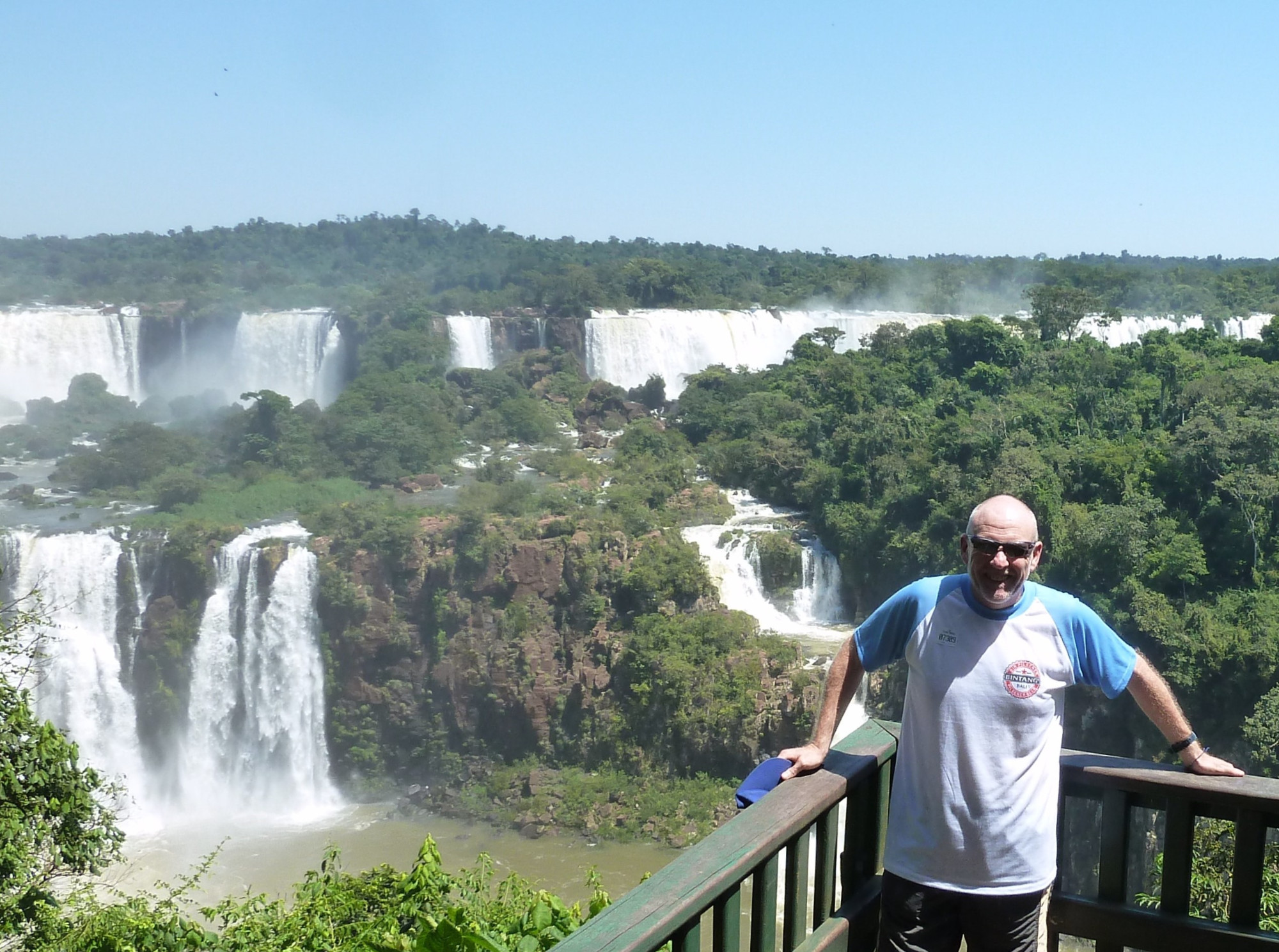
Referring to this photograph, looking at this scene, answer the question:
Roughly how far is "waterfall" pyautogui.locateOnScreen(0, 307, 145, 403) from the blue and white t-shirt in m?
38.3

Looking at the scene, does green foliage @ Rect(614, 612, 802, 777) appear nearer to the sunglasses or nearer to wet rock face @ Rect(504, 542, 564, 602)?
wet rock face @ Rect(504, 542, 564, 602)

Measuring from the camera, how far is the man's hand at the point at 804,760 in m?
2.38

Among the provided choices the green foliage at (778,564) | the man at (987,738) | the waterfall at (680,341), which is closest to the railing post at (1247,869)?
the man at (987,738)

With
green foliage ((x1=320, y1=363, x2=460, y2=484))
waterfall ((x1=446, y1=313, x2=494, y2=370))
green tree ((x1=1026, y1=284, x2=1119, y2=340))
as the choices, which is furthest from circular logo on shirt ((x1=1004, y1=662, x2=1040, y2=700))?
waterfall ((x1=446, y1=313, x2=494, y2=370))

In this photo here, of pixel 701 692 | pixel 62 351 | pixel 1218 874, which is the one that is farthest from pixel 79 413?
pixel 1218 874

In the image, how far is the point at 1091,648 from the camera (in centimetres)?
257

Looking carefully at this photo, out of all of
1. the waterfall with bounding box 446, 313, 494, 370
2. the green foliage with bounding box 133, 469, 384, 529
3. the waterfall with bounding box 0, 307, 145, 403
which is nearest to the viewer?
the green foliage with bounding box 133, 469, 384, 529

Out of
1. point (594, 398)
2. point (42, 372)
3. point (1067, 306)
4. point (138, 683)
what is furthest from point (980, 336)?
point (42, 372)

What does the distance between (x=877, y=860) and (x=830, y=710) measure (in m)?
0.33

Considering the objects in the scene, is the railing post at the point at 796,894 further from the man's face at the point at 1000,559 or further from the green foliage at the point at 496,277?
the green foliage at the point at 496,277

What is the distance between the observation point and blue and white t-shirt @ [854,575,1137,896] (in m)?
2.49

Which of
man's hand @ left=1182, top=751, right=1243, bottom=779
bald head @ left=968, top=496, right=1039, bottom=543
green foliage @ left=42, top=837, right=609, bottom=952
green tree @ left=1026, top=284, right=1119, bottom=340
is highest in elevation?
green tree @ left=1026, top=284, right=1119, bottom=340

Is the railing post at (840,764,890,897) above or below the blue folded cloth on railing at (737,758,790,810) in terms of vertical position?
below

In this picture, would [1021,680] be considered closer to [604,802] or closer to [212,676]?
[604,802]
